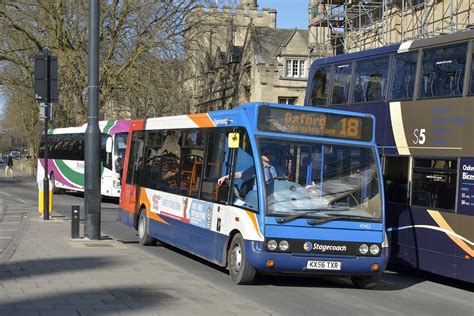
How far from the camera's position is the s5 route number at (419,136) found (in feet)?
37.5

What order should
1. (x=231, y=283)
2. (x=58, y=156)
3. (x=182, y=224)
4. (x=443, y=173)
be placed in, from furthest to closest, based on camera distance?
1. (x=58, y=156)
2. (x=182, y=224)
3. (x=443, y=173)
4. (x=231, y=283)

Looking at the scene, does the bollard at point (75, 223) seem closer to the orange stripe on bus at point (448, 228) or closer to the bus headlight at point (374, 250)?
the bus headlight at point (374, 250)

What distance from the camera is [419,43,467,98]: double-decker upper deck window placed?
11.0 m

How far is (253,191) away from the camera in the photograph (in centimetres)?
971

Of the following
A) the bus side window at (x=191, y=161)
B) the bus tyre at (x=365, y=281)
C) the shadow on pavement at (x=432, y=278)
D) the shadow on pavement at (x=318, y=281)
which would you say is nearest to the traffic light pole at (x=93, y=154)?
the bus side window at (x=191, y=161)

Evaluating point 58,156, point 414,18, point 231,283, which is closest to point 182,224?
point 231,283

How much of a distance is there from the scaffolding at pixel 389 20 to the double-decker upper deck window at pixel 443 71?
9483 millimetres

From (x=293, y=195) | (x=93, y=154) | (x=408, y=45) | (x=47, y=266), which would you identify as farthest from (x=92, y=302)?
(x=408, y=45)

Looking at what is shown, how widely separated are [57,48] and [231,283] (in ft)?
86.9

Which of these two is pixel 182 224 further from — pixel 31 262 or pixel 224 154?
pixel 31 262

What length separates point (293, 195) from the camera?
31.8ft

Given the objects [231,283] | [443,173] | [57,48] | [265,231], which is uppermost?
[57,48]

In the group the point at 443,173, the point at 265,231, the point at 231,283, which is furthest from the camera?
the point at 443,173

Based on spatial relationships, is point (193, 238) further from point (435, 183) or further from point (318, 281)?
point (435, 183)
